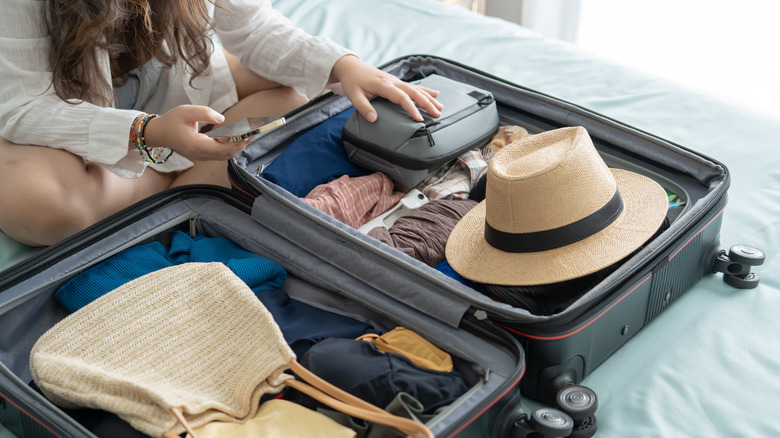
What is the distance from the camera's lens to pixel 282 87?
1578mm

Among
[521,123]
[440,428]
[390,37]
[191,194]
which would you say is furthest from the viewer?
[390,37]

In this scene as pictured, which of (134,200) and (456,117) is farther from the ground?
(456,117)

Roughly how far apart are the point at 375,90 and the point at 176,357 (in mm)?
630

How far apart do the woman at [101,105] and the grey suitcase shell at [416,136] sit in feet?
0.09

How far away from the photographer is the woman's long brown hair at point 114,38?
46.1 inches

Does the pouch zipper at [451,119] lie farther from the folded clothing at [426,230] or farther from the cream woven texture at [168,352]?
the cream woven texture at [168,352]

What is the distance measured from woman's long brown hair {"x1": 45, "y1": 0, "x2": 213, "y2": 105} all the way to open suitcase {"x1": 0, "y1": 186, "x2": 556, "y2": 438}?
235 mm

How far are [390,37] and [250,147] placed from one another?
2.39 feet

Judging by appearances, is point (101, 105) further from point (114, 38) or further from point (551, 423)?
point (551, 423)

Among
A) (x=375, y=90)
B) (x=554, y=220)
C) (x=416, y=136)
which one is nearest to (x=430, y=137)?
(x=416, y=136)

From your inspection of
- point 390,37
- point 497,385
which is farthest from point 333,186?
point 390,37

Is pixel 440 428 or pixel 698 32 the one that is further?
pixel 698 32

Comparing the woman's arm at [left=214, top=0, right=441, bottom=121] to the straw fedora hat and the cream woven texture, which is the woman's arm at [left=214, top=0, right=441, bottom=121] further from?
the cream woven texture

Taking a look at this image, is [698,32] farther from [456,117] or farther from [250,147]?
[250,147]
